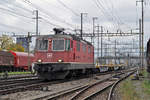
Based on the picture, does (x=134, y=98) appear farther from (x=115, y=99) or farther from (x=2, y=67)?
(x=2, y=67)

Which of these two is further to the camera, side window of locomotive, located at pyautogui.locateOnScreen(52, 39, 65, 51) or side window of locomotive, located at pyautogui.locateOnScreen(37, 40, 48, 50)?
side window of locomotive, located at pyautogui.locateOnScreen(37, 40, 48, 50)

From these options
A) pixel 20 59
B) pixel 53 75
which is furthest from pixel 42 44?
pixel 20 59

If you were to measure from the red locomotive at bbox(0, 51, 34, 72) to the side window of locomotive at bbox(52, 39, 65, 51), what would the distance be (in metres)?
19.7

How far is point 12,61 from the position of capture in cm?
3938

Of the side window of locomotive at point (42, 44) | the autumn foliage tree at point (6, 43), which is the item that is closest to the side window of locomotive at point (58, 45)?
the side window of locomotive at point (42, 44)

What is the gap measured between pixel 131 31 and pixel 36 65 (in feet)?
66.7

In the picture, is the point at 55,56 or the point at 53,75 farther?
the point at 53,75

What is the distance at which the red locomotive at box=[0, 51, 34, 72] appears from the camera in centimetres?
3619

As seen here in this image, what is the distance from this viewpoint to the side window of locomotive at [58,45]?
17905mm

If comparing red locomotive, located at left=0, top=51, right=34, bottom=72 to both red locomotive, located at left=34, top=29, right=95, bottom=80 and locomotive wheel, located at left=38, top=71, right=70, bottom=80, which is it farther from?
locomotive wheel, located at left=38, top=71, right=70, bottom=80

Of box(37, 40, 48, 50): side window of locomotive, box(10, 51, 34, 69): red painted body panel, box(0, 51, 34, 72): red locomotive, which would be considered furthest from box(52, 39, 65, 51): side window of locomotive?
box(10, 51, 34, 69): red painted body panel

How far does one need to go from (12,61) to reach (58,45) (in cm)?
2319

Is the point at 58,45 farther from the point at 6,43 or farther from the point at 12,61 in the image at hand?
the point at 6,43

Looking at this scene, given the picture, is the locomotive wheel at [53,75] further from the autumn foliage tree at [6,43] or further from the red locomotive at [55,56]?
the autumn foliage tree at [6,43]
